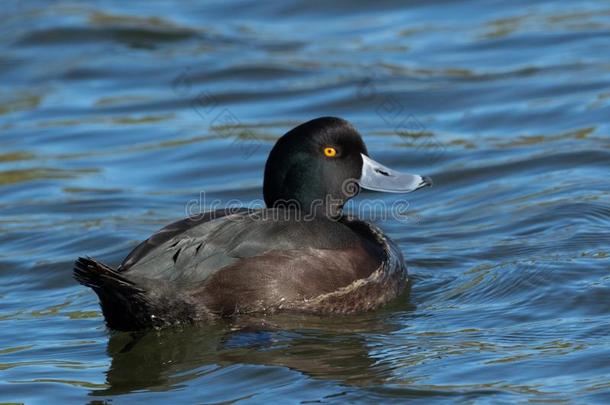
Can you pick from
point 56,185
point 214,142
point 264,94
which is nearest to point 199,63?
point 264,94

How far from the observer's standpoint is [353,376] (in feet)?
20.3

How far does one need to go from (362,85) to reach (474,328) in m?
6.49

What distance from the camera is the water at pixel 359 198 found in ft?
20.7

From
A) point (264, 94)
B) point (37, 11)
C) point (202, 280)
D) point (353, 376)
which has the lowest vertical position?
point (353, 376)

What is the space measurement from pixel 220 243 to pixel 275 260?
1.06 ft

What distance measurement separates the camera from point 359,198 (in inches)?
406

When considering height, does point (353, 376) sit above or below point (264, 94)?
below

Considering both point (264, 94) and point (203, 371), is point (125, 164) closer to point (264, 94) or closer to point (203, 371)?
point (264, 94)

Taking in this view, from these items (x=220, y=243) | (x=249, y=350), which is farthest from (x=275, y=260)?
(x=249, y=350)

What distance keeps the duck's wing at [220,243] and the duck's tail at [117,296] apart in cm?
10

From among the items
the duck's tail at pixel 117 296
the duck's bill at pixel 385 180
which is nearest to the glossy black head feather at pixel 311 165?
the duck's bill at pixel 385 180

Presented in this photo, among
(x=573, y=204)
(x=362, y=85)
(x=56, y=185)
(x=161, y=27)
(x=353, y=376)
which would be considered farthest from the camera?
(x=161, y=27)

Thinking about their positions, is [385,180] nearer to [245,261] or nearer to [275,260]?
[275,260]

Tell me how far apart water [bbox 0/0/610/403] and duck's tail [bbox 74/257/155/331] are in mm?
147
